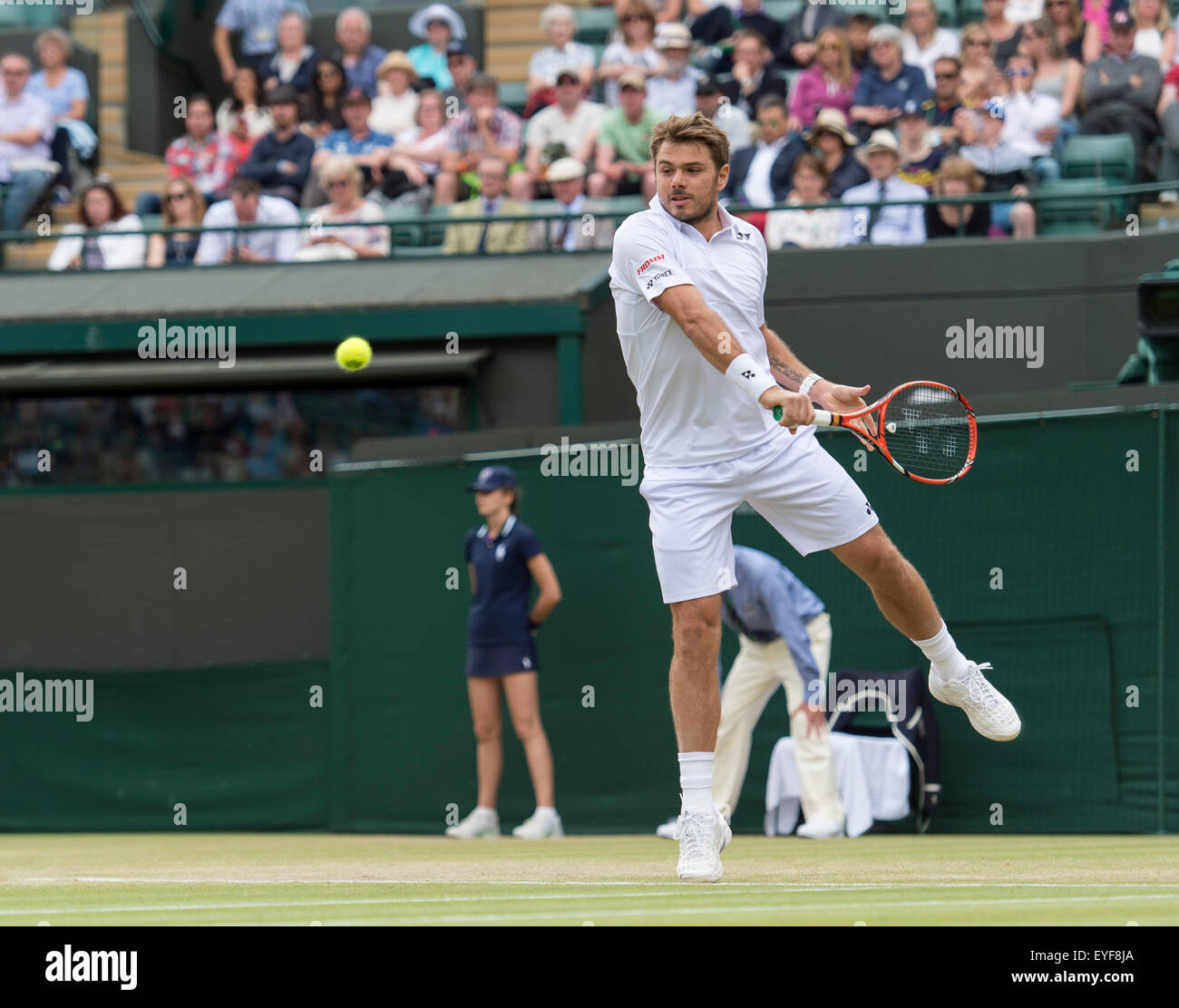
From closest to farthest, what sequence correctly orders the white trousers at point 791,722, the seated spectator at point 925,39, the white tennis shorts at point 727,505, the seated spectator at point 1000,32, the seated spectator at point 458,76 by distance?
the white tennis shorts at point 727,505, the white trousers at point 791,722, the seated spectator at point 1000,32, the seated spectator at point 925,39, the seated spectator at point 458,76

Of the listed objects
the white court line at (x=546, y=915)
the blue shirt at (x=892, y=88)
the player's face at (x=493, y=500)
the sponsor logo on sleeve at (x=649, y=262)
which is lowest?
the white court line at (x=546, y=915)

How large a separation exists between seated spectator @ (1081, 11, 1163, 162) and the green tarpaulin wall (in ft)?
13.5

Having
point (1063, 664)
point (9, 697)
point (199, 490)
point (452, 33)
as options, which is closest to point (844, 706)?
point (1063, 664)

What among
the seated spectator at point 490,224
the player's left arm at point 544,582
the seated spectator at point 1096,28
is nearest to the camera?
the player's left arm at point 544,582

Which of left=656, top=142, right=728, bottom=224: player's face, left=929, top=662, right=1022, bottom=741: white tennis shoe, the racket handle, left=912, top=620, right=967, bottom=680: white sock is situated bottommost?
left=929, top=662, right=1022, bottom=741: white tennis shoe

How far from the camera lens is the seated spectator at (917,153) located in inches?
474

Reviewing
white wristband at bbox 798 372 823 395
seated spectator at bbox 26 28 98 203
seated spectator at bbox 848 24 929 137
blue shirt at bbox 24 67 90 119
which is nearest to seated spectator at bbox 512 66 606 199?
seated spectator at bbox 848 24 929 137

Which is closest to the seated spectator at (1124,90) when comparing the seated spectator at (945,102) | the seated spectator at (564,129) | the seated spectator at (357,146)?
the seated spectator at (945,102)

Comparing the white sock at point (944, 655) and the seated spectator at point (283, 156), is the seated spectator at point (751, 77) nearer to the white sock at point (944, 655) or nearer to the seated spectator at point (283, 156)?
the seated spectator at point (283, 156)

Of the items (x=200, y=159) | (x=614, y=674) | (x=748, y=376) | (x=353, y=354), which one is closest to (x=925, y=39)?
(x=353, y=354)

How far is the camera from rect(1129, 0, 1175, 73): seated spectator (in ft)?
40.0

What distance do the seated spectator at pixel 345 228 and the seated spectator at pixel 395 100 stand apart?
1.50 m

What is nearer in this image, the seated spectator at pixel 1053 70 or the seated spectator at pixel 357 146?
the seated spectator at pixel 1053 70

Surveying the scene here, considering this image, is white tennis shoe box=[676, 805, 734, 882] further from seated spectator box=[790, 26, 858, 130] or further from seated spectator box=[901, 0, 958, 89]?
seated spectator box=[901, 0, 958, 89]
